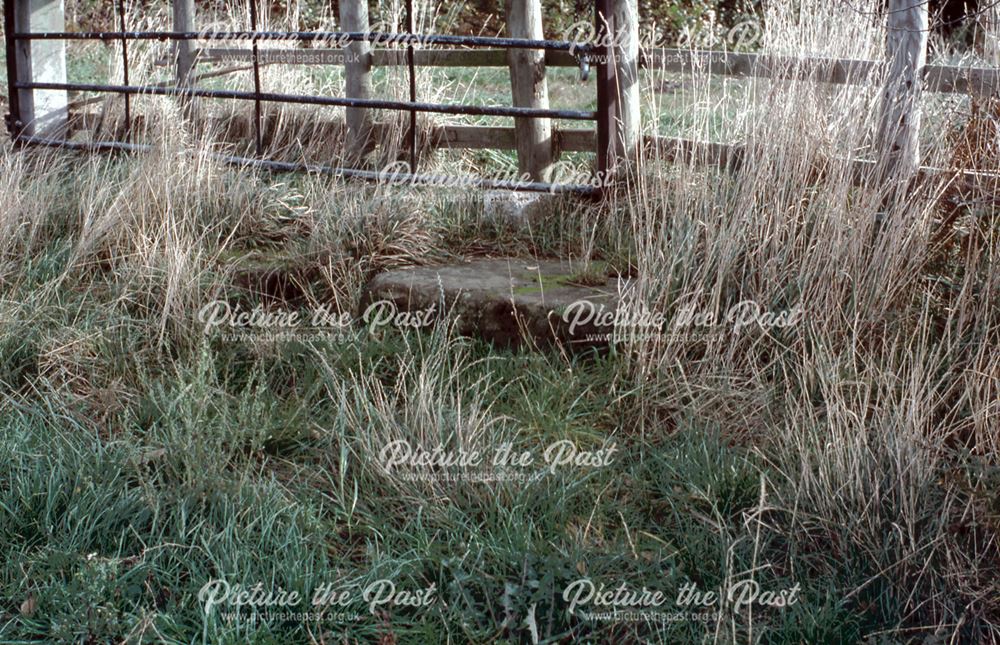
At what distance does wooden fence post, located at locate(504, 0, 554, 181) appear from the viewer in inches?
298

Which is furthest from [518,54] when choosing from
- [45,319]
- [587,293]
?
[45,319]

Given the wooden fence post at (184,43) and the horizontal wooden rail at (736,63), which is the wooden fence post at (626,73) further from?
the wooden fence post at (184,43)

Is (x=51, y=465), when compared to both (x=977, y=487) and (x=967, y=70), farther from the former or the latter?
(x=967, y=70)

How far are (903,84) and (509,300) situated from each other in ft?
7.24

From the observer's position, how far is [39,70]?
377 inches

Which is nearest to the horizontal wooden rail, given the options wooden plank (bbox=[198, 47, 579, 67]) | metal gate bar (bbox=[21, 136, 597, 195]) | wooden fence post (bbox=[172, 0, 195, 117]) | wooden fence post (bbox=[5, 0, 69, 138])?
wooden plank (bbox=[198, 47, 579, 67])

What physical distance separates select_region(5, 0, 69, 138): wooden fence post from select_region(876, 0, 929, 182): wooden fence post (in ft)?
20.6

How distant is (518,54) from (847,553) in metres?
4.68

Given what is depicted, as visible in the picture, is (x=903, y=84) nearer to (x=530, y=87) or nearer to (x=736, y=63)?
(x=736, y=63)

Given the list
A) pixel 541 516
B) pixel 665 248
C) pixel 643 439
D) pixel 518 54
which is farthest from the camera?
pixel 518 54

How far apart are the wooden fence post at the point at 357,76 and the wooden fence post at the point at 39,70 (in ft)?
7.99

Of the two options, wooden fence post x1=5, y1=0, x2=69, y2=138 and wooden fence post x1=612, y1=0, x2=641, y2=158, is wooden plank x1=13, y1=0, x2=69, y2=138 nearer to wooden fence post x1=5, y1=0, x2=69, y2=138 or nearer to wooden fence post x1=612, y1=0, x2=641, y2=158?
wooden fence post x1=5, y1=0, x2=69, y2=138

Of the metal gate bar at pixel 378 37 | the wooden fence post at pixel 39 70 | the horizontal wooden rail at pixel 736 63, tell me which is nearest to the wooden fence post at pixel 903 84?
the horizontal wooden rail at pixel 736 63

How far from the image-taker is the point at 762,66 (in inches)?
235
